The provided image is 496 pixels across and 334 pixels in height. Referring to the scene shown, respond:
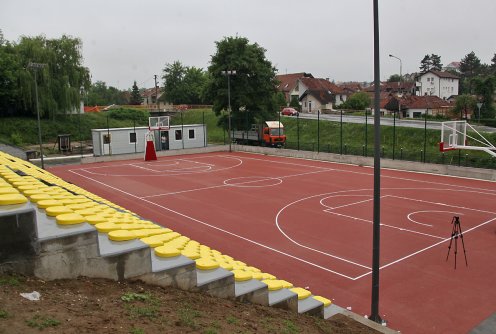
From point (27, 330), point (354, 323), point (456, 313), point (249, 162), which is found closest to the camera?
point (27, 330)

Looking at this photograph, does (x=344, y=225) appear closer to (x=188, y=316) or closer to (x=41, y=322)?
(x=188, y=316)

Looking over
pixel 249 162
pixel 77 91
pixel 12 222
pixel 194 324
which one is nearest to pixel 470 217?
pixel 194 324

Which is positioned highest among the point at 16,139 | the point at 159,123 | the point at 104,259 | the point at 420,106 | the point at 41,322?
the point at 420,106

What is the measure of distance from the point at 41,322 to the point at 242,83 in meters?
44.3

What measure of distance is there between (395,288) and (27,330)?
8730 mm

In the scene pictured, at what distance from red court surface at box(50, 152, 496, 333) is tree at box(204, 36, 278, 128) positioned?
16751 millimetres

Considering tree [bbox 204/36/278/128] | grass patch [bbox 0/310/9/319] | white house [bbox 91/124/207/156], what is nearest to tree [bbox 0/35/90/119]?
white house [bbox 91/124/207/156]

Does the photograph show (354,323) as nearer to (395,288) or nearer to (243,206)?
(395,288)

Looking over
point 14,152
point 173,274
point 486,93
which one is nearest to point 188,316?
point 173,274

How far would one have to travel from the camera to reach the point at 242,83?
47562mm

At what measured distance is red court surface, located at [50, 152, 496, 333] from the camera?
10.4 meters

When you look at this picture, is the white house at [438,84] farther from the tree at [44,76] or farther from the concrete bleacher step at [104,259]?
the concrete bleacher step at [104,259]

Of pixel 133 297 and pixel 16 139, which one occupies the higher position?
pixel 16 139

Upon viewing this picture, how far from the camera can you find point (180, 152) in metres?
42.9
